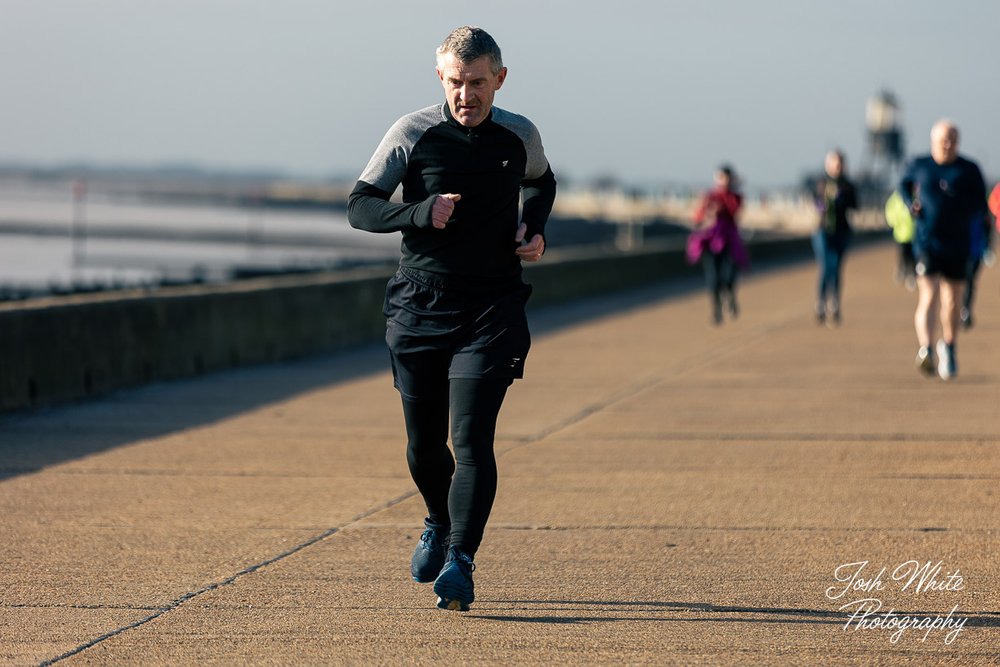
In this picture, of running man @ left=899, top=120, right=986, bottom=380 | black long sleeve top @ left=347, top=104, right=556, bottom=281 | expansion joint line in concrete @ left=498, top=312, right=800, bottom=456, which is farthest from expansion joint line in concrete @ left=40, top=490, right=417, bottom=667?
running man @ left=899, top=120, right=986, bottom=380

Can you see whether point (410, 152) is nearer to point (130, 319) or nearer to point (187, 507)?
point (187, 507)

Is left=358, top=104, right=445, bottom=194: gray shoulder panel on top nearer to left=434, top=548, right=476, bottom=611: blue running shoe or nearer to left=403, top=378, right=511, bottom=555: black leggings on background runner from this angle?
left=403, top=378, right=511, bottom=555: black leggings on background runner

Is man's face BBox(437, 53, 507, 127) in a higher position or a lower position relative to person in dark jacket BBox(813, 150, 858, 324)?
higher

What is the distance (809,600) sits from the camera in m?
6.09

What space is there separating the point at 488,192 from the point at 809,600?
1.73 meters

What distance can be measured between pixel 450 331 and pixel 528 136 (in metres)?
0.68

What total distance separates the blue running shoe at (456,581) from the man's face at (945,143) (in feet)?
26.7

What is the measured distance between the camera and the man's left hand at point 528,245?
580cm

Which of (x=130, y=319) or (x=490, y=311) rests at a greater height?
(x=490, y=311)

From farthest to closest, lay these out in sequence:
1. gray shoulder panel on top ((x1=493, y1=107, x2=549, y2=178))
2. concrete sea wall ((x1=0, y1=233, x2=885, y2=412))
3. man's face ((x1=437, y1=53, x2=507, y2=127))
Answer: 1. concrete sea wall ((x1=0, y1=233, x2=885, y2=412))
2. gray shoulder panel on top ((x1=493, y1=107, x2=549, y2=178))
3. man's face ((x1=437, y1=53, x2=507, y2=127))

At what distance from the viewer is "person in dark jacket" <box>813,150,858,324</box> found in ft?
60.6

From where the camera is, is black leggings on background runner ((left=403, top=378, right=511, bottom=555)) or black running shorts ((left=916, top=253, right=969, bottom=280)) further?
black running shorts ((left=916, top=253, right=969, bottom=280))

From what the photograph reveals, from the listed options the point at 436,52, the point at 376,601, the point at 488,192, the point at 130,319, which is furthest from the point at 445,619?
the point at 130,319

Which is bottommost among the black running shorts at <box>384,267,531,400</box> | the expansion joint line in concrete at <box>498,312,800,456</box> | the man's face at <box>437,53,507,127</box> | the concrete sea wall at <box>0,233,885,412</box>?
the expansion joint line in concrete at <box>498,312,800,456</box>
